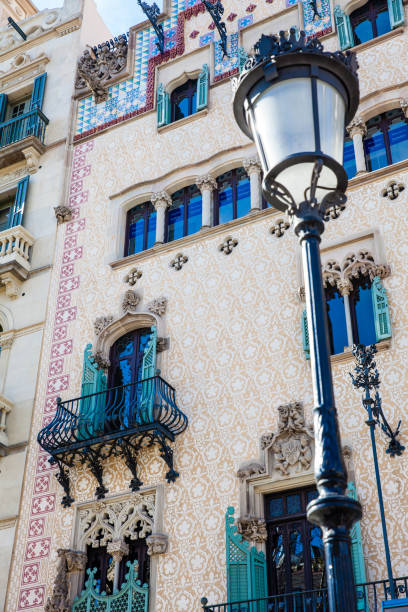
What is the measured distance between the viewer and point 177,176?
13.7 m

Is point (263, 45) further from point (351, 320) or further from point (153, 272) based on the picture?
point (153, 272)

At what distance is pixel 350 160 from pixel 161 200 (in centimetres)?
329

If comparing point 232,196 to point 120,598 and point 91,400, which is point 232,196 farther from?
point 120,598

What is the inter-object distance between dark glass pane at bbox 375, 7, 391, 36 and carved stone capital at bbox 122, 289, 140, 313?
6.06 metres

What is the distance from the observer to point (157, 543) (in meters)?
10.0

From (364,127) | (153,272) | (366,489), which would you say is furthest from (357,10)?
(366,489)

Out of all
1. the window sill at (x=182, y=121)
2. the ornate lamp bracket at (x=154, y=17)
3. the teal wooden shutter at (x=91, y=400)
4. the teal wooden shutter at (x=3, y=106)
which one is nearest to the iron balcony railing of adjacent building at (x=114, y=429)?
the teal wooden shutter at (x=91, y=400)

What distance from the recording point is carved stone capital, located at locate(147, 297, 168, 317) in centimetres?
1216

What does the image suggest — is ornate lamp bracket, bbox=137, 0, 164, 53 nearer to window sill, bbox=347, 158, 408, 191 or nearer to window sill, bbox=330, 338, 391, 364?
window sill, bbox=347, 158, 408, 191

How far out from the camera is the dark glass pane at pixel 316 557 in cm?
913

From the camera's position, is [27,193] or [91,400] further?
[27,193]

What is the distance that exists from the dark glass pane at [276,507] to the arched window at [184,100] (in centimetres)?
765

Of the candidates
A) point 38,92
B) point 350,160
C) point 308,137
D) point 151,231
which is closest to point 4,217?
point 38,92

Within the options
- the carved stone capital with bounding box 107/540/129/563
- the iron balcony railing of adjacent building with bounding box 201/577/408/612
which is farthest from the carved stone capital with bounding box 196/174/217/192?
the iron balcony railing of adjacent building with bounding box 201/577/408/612
